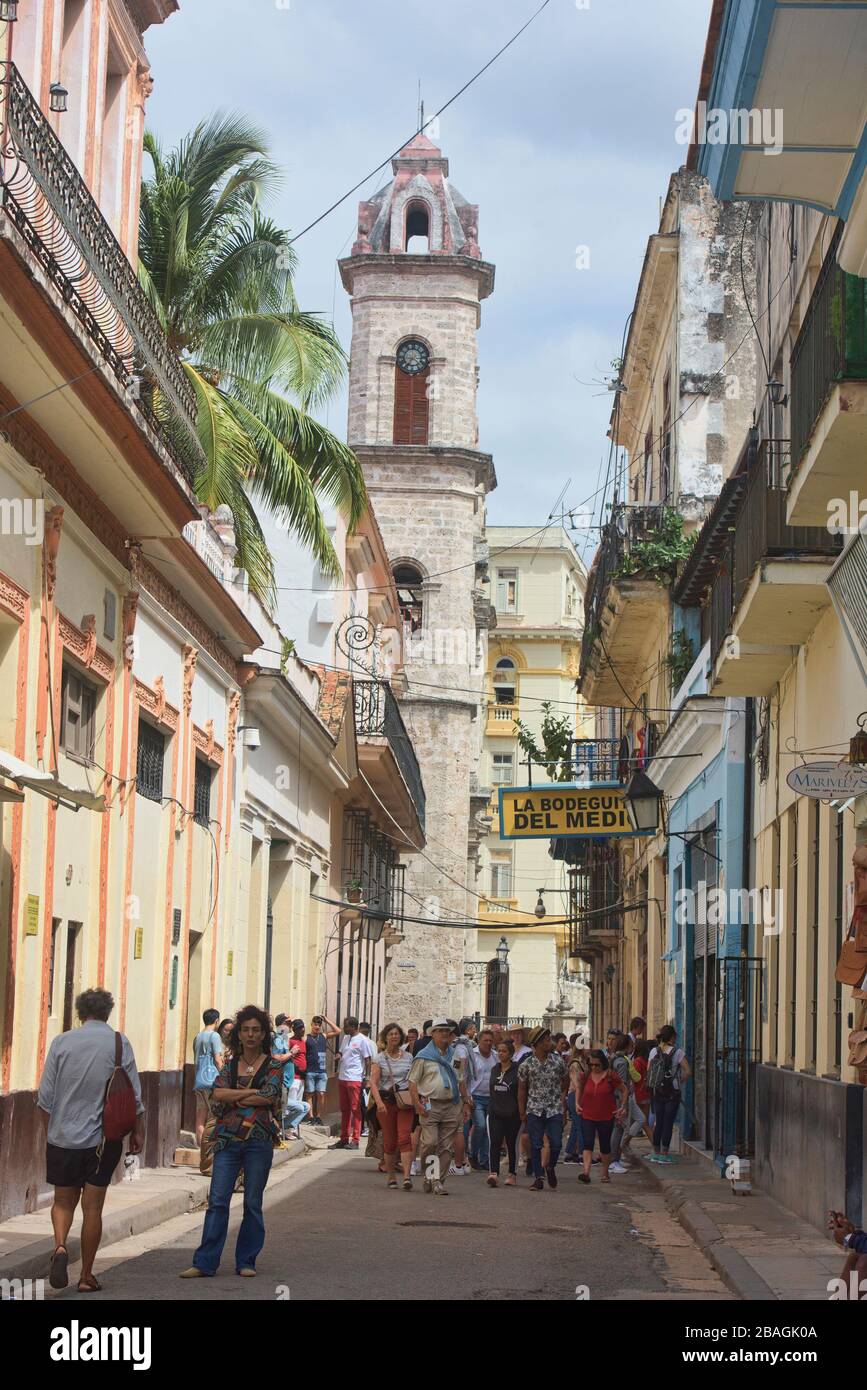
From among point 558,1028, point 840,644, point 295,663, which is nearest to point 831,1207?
point 840,644

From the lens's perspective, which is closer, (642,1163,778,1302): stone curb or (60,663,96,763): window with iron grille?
(642,1163,778,1302): stone curb

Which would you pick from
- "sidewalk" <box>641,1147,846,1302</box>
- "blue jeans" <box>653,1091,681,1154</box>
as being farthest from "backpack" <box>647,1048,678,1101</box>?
"sidewalk" <box>641,1147,846,1302</box>

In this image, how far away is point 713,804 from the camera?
22.2 metres

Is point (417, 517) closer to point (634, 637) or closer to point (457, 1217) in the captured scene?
point (634, 637)

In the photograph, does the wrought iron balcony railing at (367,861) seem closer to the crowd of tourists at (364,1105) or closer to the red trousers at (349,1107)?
the crowd of tourists at (364,1105)

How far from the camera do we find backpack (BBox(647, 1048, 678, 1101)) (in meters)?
21.0

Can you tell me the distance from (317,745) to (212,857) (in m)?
6.75

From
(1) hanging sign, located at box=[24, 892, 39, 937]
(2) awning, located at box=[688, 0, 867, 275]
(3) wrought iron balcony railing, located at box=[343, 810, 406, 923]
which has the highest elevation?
(2) awning, located at box=[688, 0, 867, 275]

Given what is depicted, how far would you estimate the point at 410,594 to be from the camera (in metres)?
51.8

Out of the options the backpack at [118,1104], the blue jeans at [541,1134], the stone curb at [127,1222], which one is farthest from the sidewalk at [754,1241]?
the stone curb at [127,1222]

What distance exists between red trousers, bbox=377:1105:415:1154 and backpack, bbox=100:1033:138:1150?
8.29 m
